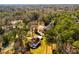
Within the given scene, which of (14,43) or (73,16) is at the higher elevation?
(73,16)

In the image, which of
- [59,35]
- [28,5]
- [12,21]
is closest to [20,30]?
[12,21]

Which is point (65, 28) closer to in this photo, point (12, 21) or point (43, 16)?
point (43, 16)

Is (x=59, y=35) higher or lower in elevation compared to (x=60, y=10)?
lower

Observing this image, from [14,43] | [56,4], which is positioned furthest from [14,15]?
[56,4]
